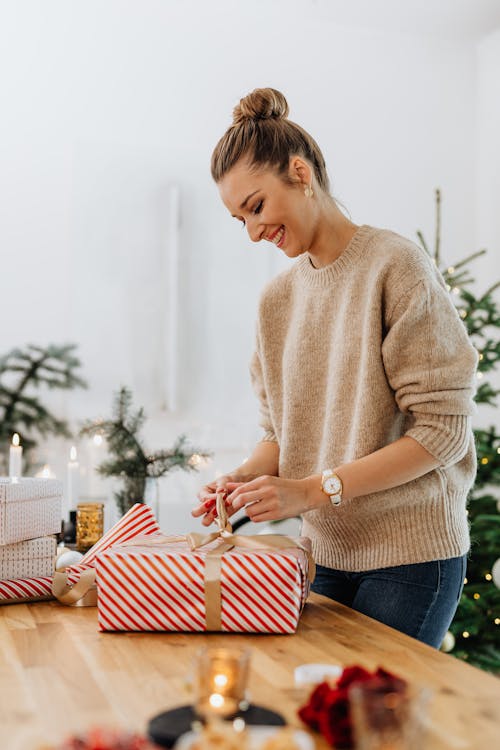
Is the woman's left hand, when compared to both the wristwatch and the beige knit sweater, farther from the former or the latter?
the beige knit sweater

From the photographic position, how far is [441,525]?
1473mm

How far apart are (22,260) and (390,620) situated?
2615 millimetres

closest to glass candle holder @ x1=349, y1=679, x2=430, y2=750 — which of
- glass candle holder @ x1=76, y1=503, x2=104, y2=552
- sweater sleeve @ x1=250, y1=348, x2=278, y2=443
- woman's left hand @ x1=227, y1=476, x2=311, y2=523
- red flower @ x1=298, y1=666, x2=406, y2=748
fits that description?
red flower @ x1=298, y1=666, x2=406, y2=748

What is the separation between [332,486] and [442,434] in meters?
0.20

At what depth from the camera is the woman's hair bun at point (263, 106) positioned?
1.56m

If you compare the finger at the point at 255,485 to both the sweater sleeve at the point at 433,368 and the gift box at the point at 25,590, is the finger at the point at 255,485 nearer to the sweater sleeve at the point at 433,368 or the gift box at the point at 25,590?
the sweater sleeve at the point at 433,368

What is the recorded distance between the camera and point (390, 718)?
0.68 m

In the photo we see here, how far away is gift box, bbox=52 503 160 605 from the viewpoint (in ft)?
4.57

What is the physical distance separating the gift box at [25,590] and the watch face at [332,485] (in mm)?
497

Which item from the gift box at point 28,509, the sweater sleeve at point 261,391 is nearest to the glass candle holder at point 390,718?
the gift box at point 28,509

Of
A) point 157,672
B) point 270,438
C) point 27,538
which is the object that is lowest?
point 157,672

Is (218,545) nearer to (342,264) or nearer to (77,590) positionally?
(77,590)

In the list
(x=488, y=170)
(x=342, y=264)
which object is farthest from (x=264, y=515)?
(x=488, y=170)

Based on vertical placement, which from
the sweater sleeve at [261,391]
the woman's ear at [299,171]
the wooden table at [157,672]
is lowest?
the wooden table at [157,672]
